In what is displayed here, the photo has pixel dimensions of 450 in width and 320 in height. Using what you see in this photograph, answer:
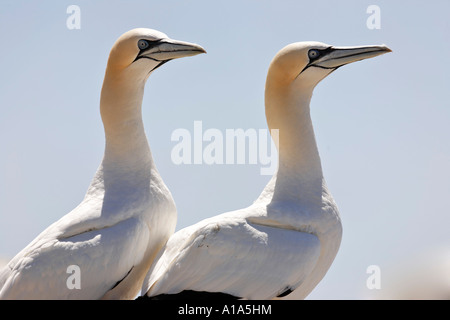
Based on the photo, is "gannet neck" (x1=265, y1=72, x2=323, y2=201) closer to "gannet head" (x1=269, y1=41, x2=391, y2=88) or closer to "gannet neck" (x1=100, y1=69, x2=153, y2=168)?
"gannet head" (x1=269, y1=41, x2=391, y2=88)

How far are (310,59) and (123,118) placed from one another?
1.97 m

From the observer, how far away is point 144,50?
322 inches

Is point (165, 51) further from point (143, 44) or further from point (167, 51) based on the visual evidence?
point (143, 44)

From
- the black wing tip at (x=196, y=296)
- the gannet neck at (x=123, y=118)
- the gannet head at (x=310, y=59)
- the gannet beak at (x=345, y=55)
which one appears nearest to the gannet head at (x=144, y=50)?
the gannet neck at (x=123, y=118)

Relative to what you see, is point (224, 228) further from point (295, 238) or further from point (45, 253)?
point (45, 253)

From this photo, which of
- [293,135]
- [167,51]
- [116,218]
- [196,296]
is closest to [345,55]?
[293,135]

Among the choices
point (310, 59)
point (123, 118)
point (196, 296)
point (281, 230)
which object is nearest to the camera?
point (196, 296)

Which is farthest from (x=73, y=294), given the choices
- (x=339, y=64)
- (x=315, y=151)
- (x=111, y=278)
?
(x=339, y=64)

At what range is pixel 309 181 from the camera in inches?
312

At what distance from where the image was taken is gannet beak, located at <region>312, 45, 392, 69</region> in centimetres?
810

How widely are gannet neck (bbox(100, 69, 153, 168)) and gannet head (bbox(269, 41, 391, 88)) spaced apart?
143 centimetres

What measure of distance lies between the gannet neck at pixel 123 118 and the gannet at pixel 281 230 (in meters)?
1.10

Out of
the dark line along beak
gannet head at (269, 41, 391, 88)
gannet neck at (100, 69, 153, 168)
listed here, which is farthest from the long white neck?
gannet head at (269, 41, 391, 88)

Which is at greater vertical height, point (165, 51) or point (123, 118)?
point (165, 51)
